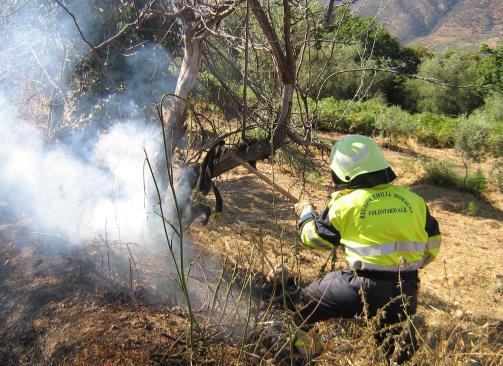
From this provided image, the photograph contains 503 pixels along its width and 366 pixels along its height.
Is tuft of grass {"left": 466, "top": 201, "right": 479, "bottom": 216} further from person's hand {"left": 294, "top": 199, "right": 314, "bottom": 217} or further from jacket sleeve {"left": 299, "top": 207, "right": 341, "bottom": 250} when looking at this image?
jacket sleeve {"left": 299, "top": 207, "right": 341, "bottom": 250}

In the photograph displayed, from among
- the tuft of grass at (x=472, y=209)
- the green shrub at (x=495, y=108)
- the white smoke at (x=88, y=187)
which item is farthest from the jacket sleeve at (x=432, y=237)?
the green shrub at (x=495, y=108)

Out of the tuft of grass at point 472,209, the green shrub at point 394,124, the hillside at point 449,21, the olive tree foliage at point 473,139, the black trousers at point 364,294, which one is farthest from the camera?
the hillside at point 449,21

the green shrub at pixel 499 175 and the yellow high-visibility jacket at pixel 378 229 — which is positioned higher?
the yellow high-visibility jacket at pixel 378 229

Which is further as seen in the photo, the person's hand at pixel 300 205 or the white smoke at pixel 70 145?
the white smoke at pixel 70 145

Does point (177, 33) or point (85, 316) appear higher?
point (177, 33)

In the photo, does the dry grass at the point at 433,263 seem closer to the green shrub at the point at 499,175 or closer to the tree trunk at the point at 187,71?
the green shrub at the point at 499,175

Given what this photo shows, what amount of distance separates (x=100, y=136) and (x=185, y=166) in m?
2.37

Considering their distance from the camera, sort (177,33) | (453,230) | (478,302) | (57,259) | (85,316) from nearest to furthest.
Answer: (85,316) < (57,259) < (478,302) < (177,33) < (453,230)

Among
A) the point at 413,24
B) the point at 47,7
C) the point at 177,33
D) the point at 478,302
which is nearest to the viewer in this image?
the point at 478,302

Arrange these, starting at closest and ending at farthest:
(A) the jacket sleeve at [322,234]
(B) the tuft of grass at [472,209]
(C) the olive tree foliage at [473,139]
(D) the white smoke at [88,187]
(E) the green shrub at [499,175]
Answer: (A) the jacket sleeve at [322,234] < (D) the white smoke at [88,187] < (B) the tuft of grass at [472,209] < (E) the green shrub at [499,175] < (C) the olive tree foliage at [473,139]

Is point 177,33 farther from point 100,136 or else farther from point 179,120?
point 179,120

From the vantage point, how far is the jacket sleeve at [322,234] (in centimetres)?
255

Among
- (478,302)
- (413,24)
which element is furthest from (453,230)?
(413,24)

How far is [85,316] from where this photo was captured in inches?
112
